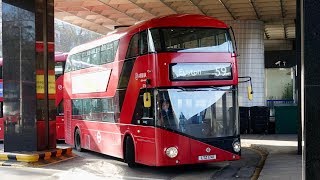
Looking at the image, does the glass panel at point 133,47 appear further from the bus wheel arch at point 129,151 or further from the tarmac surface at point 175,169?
the tarmac surface at point 175,169

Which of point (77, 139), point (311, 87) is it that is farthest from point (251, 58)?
point (311, 87)

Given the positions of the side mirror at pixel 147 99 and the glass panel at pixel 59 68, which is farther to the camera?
the glass panel at pixel 59 68

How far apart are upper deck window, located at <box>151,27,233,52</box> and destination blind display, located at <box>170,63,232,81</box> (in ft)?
1.25

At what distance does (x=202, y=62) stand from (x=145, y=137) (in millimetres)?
2258

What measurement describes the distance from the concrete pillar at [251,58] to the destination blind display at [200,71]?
11766mm

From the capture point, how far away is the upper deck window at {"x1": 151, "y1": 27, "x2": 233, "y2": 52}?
11.6m

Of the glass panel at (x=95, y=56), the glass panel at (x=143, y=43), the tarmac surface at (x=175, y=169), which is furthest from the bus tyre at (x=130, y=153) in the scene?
the glass panel at (x=95, y=56)

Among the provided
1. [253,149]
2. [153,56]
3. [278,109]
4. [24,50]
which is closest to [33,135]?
[24,50]

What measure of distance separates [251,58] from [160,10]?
5100 millimetres

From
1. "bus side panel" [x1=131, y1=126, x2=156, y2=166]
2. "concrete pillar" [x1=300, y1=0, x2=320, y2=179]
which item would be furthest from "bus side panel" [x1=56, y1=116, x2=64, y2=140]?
"concrete pillar" [x1=300, y1=0, x2=320, y2=179]

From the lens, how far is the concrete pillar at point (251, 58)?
23.4 m

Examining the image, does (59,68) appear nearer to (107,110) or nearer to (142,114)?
(107,110)

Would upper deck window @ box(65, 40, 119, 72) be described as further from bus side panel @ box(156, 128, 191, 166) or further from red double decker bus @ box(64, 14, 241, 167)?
bus side panel @ box(156, 128, 191, 166)

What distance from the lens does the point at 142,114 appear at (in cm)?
1224
